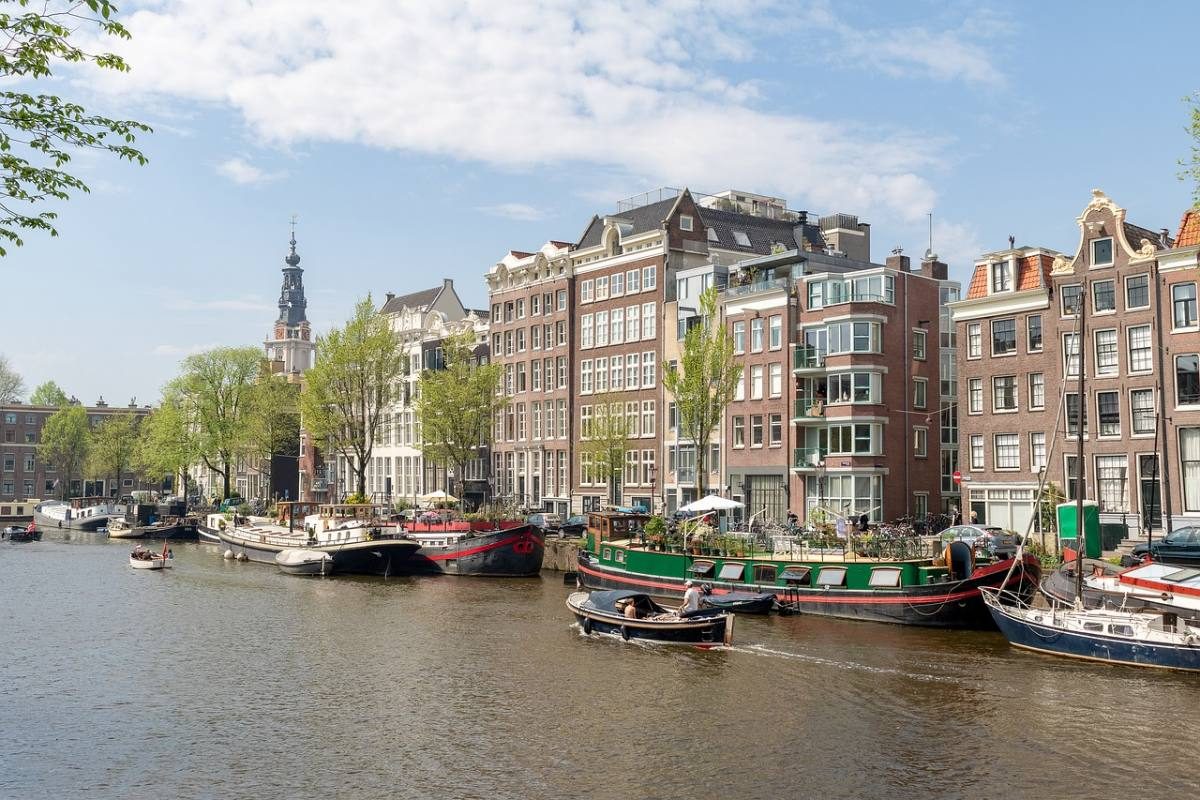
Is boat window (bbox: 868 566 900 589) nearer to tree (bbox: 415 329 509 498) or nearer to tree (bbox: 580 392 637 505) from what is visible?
tree (bbox: 580 392 637 505)

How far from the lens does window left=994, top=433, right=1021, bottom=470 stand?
201ft

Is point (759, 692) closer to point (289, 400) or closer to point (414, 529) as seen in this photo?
point (414, 529)

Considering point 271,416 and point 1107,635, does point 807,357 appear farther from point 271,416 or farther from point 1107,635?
point 271,416

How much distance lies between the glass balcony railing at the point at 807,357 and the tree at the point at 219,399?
7150 centimetres

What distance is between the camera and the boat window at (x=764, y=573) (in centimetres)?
4941

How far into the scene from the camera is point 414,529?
71000mm

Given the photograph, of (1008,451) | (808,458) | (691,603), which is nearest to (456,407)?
(808,458)

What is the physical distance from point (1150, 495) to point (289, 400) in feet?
313

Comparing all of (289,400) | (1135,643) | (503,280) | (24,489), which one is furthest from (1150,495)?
(24,489)

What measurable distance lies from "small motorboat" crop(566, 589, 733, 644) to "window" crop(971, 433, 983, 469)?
28091mm

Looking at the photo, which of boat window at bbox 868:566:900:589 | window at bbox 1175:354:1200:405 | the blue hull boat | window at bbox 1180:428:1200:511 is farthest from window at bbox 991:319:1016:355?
the blue hull boat

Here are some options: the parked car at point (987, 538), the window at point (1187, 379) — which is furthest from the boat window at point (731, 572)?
the window at point (1187, 379)

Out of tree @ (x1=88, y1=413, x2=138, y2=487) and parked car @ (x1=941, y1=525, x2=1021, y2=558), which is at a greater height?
tree @ (x1=88, y1=413, x2=138, y2=487)

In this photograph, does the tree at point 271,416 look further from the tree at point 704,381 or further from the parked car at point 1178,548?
the parked car at point 1178,548
